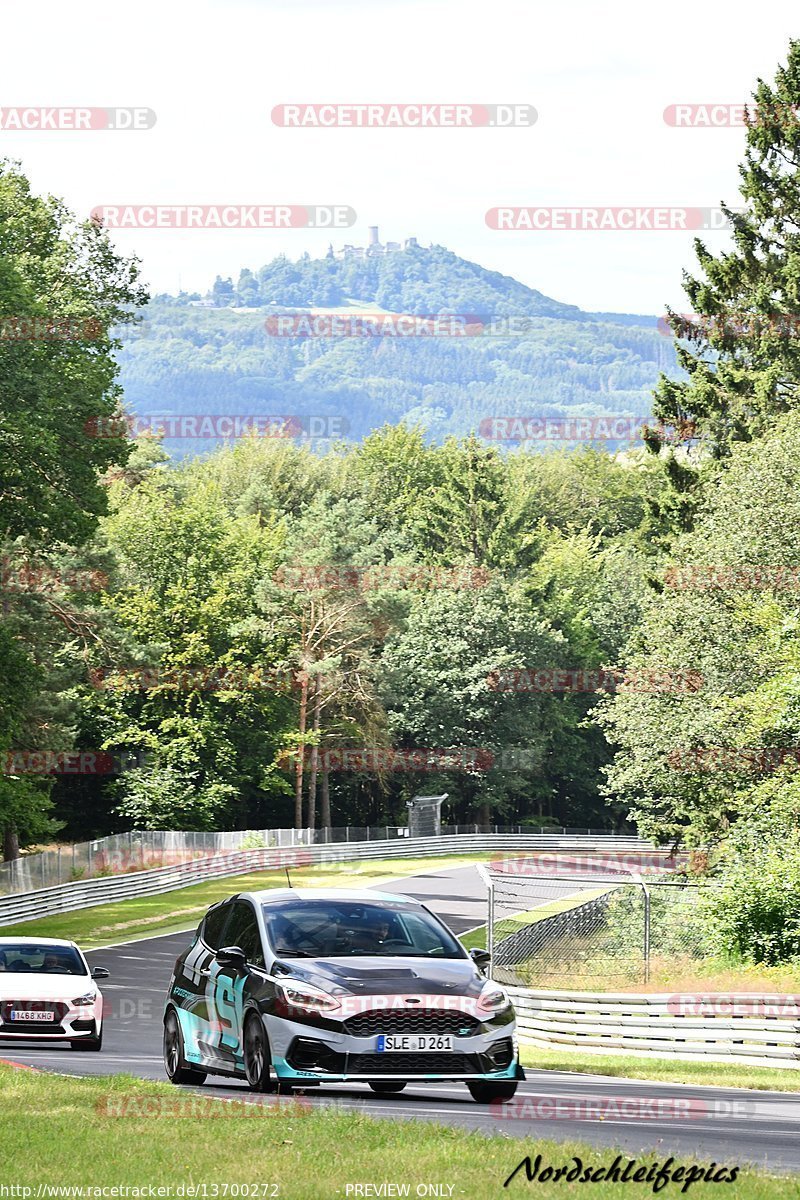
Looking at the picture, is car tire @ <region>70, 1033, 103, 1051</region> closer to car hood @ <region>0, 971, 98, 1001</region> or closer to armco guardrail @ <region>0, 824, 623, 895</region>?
car hood @ <region>0, 971, 98, 1001</region>

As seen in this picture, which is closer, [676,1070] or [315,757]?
[676,1070]

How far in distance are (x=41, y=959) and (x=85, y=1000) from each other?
1304mm

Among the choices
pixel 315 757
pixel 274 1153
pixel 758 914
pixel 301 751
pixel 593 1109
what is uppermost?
pixel 274 1153

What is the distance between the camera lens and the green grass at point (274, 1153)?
9062 mm

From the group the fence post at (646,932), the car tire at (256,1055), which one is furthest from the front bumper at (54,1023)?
the fence post at (646,932)

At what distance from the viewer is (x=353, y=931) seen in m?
13.9

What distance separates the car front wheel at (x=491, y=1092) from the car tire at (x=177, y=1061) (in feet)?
7.75

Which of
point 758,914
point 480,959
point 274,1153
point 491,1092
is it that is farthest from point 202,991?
point 758,914

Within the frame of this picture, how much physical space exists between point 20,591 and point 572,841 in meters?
42.7

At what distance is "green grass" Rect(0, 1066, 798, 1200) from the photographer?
9.06 m

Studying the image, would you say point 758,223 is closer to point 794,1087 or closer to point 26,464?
A: point 26,464

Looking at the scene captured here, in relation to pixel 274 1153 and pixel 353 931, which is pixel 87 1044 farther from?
pixel 274 1153

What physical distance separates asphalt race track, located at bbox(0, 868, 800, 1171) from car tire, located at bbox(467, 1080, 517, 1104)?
100 millimetres

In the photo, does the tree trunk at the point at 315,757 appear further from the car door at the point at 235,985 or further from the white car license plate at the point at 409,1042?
the white car license plate at the point at 409,1042
